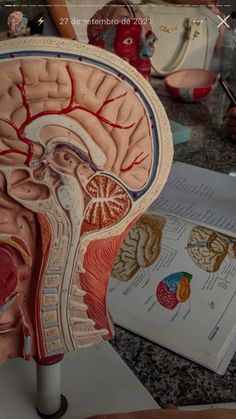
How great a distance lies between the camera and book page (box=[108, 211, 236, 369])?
58 centimetres

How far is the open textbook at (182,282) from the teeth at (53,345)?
0.19 m

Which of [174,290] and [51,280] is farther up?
[51,280]

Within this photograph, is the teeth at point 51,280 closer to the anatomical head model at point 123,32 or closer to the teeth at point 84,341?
the teeth at point 84,341

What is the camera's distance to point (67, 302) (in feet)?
1.33

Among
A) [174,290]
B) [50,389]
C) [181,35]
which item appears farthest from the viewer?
[181,35]

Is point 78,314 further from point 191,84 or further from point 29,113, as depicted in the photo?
point 191,84

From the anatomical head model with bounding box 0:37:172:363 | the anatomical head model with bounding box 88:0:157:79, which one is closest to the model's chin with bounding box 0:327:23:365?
the anatomical head model with bounding box 0:37:172:363

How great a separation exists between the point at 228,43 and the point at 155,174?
1023 millimetres

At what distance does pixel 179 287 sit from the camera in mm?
638

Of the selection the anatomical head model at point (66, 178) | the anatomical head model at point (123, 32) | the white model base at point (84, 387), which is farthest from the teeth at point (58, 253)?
the anatomical head model at point (123, 32)

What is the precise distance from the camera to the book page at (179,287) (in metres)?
0.58

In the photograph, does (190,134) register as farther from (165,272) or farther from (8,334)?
(8,334)

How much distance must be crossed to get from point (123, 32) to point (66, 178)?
2.11 feet

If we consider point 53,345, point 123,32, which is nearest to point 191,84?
point 123,32
